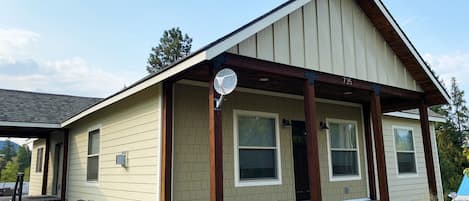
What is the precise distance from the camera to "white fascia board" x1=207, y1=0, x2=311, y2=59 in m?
4.57

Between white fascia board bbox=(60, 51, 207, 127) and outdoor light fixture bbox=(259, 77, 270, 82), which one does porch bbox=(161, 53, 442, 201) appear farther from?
white fascia board bbox=(60, 51, 207, 127)

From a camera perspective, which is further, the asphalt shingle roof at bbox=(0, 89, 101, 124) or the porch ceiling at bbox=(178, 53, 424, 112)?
the asphalt shingle roof at bbox=(0, 89, 101, 124)

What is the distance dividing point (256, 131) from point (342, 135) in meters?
2.77

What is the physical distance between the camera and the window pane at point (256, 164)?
659 centimetres

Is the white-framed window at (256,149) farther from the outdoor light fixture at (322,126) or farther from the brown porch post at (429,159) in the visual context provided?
the brown porch post at (429,159)

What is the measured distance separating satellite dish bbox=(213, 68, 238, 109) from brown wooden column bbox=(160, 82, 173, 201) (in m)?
1.48

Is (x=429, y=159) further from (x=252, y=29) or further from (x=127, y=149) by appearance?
(x=127, y=149)

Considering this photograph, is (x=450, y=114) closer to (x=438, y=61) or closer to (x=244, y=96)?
(x=438, y=61)

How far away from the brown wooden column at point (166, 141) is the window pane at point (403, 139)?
6928 millimetres

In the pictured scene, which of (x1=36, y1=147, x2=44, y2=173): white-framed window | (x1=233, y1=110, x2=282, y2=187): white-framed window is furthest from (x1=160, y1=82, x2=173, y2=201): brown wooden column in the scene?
(x1=36, y1=147, x2=44, y2=173): white-framed window

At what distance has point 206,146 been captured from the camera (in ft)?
20.5

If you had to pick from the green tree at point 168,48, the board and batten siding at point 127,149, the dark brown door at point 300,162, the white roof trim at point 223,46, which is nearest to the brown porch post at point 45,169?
the board and batten siding at point 127,149

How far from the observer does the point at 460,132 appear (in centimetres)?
2342

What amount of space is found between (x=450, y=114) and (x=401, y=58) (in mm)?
21064
